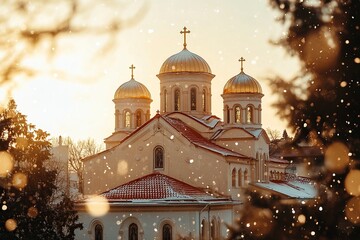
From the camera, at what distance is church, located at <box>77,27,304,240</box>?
30.4 metres

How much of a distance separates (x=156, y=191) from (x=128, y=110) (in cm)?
1148

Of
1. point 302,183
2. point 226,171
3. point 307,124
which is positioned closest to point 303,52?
point 307,124

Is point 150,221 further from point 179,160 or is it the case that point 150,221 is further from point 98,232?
point 179,160

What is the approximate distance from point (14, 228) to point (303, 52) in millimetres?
11602

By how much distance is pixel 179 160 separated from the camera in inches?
1367

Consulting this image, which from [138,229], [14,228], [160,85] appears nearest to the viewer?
[14,228]

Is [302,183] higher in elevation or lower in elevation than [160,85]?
lower

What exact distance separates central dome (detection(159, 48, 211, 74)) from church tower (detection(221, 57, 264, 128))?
6.08ft

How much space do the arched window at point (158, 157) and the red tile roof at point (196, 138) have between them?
1376 mm

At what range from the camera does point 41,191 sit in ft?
66.9

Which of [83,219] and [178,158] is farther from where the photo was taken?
[178,158]

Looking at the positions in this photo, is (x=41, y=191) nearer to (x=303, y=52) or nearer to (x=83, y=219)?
(x=83, y=219)

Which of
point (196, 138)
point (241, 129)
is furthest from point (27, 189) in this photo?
point (241, 129)

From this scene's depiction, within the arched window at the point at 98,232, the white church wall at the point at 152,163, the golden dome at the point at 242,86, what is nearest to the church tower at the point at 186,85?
the golden dome at the point at 242,86
